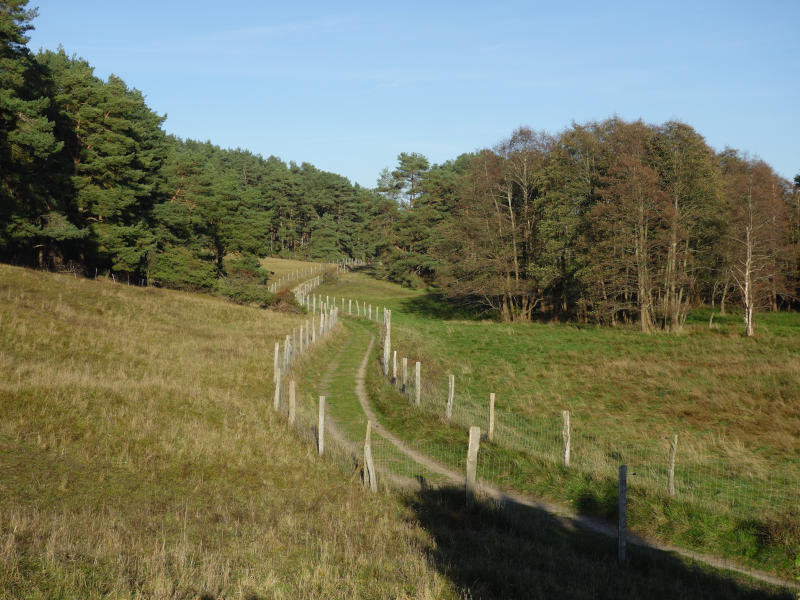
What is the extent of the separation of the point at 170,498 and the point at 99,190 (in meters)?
42.1

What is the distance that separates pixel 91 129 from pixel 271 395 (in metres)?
37.5

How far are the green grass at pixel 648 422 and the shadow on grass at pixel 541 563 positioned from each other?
1.34 metres

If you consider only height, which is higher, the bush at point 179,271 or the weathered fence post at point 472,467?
the bush at point 179,271

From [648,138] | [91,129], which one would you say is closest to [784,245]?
[648,138]

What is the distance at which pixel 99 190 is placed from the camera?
45406 mm

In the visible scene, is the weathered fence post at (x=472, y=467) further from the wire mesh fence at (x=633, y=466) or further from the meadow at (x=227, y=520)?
the wire mesh fence at (x=633, y=466)

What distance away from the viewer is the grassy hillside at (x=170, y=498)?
21.6ft

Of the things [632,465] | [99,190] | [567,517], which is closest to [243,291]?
[99,190]

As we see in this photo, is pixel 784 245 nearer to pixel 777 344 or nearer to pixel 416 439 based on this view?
pixel 777 344

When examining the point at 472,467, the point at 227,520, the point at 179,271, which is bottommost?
the point at 227,520

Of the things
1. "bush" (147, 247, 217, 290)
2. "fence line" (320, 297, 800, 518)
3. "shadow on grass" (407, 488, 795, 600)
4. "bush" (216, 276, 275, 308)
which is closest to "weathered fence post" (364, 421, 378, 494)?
"shadow on grass" (407, 488, 795, 600)

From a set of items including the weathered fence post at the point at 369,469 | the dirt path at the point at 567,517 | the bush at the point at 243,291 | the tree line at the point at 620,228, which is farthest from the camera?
the bush at the point at 243,291

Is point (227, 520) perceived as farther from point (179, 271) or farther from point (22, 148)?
point (179, 271)

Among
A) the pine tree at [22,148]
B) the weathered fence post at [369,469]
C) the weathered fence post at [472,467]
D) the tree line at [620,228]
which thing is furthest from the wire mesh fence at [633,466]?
the pine tree at [22,148]
